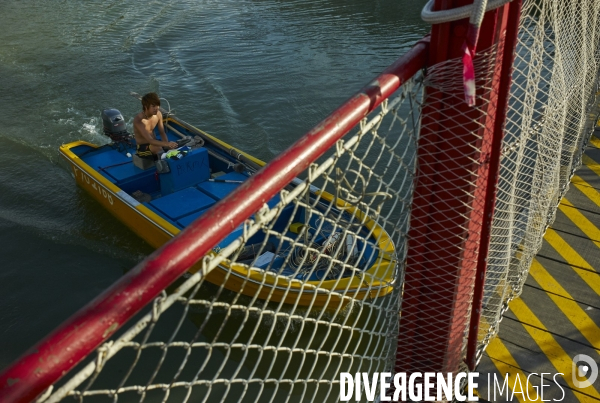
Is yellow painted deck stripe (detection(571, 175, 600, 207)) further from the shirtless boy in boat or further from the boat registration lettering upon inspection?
the boat registration lettering

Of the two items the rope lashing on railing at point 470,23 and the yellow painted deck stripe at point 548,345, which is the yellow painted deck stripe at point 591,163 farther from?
the rope lashing on railing at point 470,23

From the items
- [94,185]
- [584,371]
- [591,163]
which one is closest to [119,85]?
[94,185]

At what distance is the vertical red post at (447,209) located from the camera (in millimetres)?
2023

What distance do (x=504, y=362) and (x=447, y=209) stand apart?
4.63ft

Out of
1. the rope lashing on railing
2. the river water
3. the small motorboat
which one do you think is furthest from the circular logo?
the river water

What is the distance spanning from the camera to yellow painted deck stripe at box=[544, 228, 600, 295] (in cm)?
379

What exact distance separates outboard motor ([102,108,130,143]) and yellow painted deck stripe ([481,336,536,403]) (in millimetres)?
6472

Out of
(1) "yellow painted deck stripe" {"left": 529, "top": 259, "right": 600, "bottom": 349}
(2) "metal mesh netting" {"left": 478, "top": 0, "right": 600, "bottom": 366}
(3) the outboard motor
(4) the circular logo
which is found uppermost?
(2) "metal mesh netting" {"left": 478, "top": 0, "right": 600, "bottom": 366}

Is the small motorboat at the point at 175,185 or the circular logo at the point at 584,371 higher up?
the circular logo at the point at 584,371

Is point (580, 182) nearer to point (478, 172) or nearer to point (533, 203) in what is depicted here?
point (533, 203)

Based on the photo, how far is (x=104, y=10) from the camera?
15.8 m

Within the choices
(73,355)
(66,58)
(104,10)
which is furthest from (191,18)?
(73,355)

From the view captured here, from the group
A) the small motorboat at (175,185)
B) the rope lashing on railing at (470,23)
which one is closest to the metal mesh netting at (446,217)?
the rope lashing on railing at (470,23)

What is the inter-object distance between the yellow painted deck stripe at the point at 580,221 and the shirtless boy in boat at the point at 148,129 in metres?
4.85
